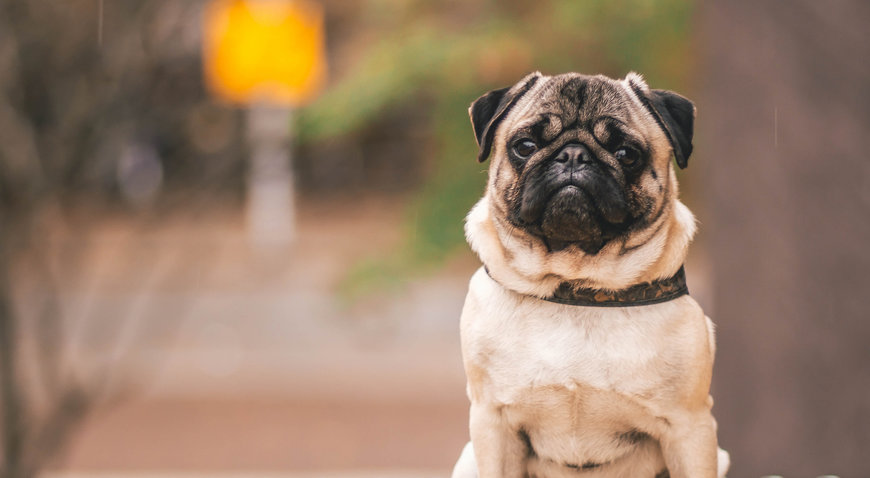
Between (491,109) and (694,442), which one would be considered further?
(491,109)

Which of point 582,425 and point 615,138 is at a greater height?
point 615,138

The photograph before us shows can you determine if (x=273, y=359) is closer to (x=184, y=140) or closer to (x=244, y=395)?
(x=244, y=395)

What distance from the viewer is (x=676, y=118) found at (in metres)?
1.22

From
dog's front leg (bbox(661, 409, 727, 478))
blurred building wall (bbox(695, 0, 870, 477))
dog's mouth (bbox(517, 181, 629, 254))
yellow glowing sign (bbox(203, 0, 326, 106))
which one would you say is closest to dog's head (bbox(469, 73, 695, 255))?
dog's mouth (bbox(517, 181, 629, 254))

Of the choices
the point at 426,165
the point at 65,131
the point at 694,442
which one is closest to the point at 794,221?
the point at 694,442

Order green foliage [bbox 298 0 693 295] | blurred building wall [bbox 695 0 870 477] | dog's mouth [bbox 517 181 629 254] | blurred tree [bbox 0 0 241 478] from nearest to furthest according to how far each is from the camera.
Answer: dog's mouth [bbox 517 181 629 254] → blurred building wall [bbox 695 0 870 477] → blurred tree [bbox 0 0 241 478] → green foliage [bbox 298 0 693 295]

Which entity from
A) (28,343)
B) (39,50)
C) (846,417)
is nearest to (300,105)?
(39,50)

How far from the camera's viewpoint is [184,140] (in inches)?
228

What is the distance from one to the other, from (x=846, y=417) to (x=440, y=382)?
777 cm

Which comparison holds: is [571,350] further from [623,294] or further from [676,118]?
[676,118]

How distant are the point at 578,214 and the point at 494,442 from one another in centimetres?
38

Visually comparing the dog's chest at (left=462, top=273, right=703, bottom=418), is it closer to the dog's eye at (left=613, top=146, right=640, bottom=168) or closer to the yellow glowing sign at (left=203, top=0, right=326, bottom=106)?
the dog's eye at (left=613, top=146, right=640, bottom=168)

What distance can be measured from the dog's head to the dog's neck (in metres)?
0.02

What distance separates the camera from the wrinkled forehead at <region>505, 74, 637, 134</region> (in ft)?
4.07
